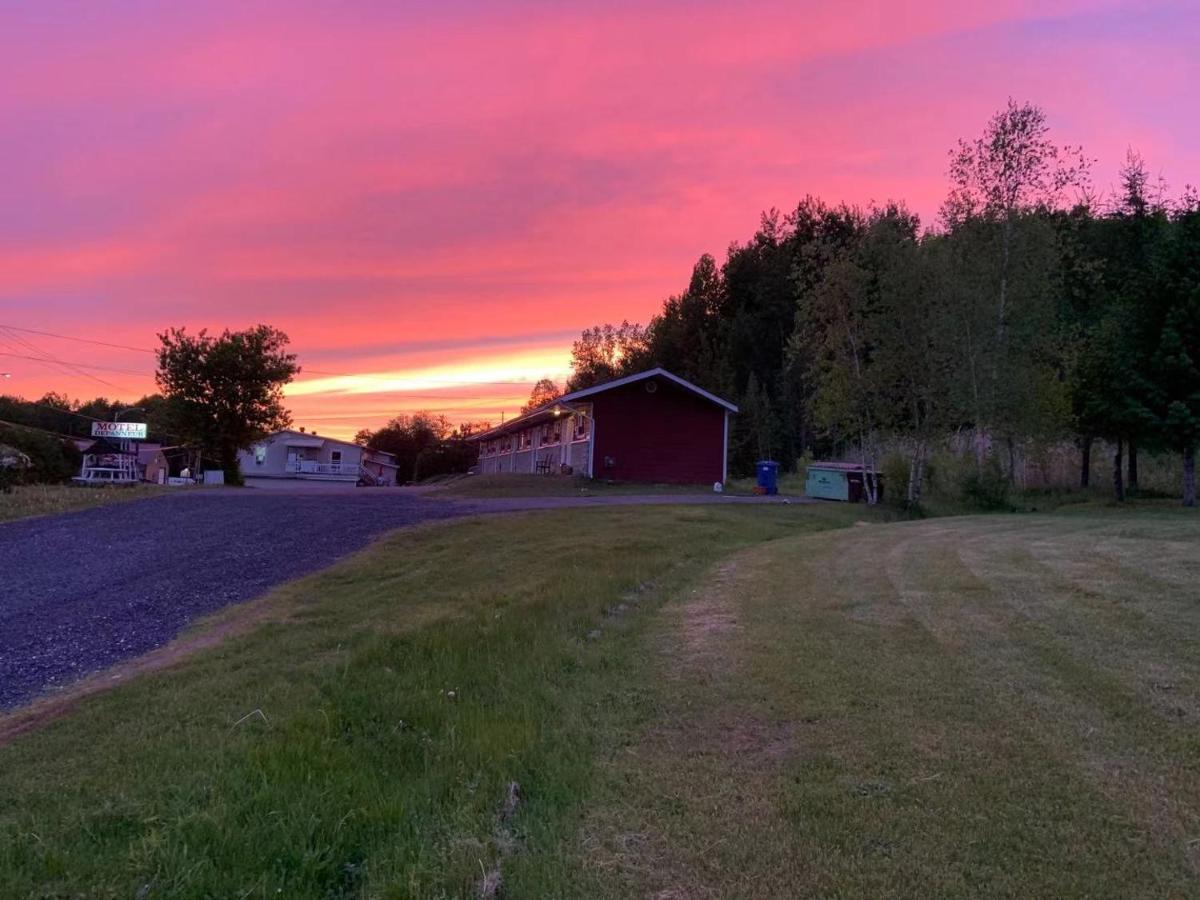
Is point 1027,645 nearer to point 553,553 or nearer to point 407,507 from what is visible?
point 553,553

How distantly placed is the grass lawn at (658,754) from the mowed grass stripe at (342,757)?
0.06ft

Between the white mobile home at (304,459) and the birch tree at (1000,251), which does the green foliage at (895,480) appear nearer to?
the birch tree at (1000,251)

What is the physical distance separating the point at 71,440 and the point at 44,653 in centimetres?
5113

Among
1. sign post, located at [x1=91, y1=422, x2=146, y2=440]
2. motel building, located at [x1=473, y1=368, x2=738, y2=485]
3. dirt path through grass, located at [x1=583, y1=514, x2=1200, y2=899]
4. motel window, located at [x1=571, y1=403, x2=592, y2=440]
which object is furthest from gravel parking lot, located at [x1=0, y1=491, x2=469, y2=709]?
sign post, located at [x1=91, y1=422, x2=146, y2=440]

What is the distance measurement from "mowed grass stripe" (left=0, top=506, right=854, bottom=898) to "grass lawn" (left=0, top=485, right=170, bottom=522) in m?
13.9

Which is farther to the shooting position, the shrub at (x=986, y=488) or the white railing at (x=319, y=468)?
the white railing at (x=319, y=468)

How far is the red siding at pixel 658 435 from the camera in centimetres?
2969

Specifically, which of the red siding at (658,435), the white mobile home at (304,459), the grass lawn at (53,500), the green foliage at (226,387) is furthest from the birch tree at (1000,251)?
the white mobile home at (304,459)

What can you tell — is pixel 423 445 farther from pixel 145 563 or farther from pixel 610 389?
pixel 145 563

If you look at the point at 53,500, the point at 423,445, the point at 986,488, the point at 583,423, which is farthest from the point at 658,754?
the point at 423,445

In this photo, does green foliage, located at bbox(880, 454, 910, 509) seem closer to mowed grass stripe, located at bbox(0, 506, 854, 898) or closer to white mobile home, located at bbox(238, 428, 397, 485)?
mowed grass stripe, located at bbox(0, 506, 854, 898)

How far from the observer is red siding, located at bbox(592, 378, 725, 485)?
1169 inches

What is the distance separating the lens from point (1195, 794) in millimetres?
3336

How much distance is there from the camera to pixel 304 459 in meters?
65.3
